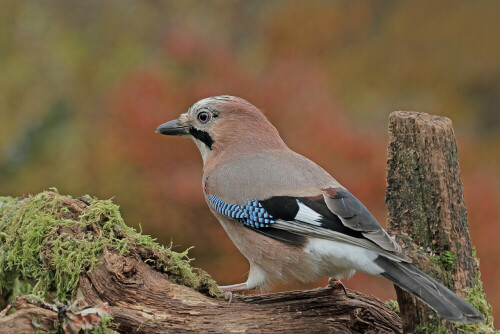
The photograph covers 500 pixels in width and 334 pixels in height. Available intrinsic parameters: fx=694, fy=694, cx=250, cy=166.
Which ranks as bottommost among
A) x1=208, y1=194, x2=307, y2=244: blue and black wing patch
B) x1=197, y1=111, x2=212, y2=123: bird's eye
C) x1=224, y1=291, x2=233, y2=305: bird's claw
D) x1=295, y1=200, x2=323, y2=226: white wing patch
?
x1=224, y1=291, x2=233, y2=305: bird's claw

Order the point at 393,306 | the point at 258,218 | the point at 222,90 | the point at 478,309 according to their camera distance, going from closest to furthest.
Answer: the point at 478,309 < the point at 258,218 < the point at 393,306 < the point at 222,90

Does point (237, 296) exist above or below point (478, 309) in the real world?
below

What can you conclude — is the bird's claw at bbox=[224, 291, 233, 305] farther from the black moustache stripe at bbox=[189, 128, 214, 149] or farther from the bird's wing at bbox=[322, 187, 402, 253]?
the black moustache stripe at bbox=[189, 128, 214, 149]

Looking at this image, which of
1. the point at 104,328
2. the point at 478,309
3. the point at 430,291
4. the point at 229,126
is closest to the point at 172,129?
the point at 229,126

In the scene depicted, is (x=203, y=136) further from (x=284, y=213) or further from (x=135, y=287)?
(x=135, y=287)

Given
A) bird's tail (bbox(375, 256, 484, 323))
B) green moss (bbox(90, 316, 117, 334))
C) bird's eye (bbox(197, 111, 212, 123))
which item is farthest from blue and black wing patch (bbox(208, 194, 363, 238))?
green moss (bbox(90, 316, 117, 334))

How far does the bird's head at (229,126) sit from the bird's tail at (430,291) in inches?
66.6

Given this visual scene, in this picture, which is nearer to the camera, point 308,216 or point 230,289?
point 308,216

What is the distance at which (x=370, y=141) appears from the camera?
8055mm

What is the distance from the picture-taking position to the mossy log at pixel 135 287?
4.43 metres

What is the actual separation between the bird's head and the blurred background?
5.92ft

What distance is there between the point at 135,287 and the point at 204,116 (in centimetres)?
179

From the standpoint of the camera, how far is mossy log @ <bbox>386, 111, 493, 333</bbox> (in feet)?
15.2

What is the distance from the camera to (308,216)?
15.3 ft
